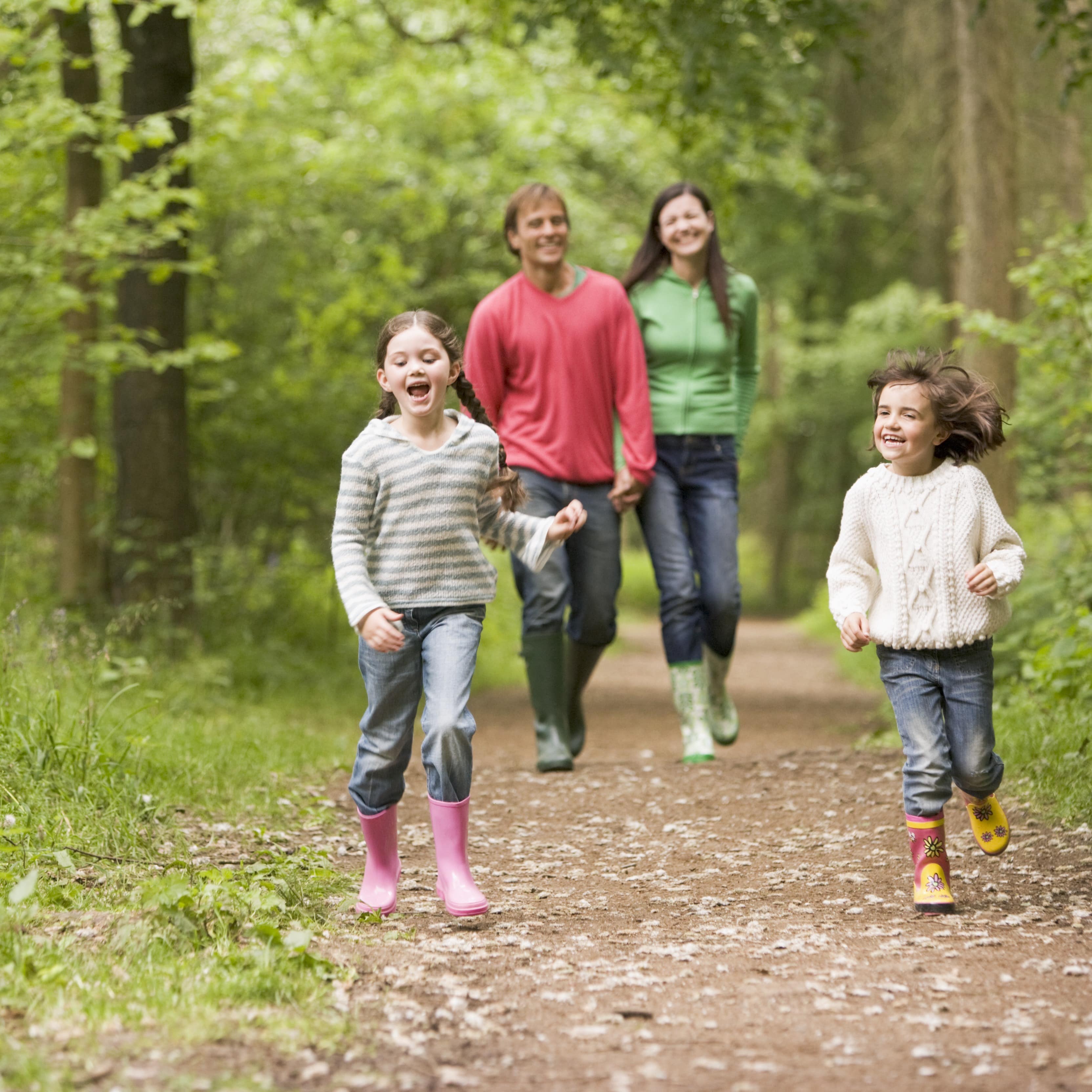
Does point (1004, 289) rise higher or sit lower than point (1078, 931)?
higher

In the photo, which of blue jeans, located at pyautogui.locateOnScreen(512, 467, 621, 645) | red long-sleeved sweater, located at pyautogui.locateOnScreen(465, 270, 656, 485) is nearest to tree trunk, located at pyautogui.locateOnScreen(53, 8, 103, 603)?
red long-sleeved sweater, located at pyautogui.locateOnScreen(465, 270, 656, 485)

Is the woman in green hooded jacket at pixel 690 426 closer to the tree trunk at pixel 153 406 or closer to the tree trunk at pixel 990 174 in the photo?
the tree trunk at pixel 153 406

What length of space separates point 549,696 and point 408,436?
2417 mm

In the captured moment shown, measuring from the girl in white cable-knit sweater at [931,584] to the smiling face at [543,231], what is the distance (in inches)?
82.5

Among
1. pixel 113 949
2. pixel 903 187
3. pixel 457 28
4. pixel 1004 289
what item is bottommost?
pixel 113 949

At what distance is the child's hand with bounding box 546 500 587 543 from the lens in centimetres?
397

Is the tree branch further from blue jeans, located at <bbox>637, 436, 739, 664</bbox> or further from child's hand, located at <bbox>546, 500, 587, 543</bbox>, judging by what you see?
child's hand, located at <bbox>546, 500, 587, 543</bbox>

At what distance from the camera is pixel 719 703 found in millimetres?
6719

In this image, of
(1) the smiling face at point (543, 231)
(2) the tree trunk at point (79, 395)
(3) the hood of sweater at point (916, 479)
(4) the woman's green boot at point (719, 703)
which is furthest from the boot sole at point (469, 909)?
(2) the tree trunk at point (79, 395)

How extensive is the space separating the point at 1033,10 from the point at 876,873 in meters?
9.29

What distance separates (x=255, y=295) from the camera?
37.3ft

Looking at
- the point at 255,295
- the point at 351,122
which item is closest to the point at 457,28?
the point at 351,122

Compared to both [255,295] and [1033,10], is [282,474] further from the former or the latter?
[1033,10]

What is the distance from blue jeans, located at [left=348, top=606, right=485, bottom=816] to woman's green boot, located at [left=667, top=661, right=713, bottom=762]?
2348mm
